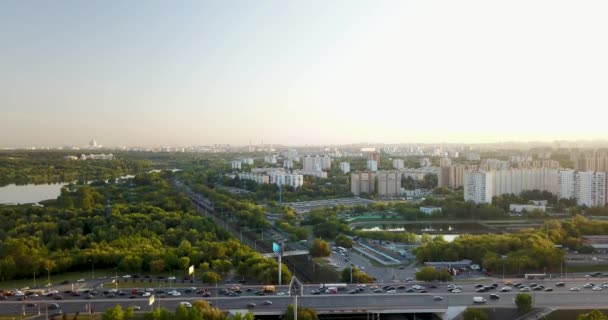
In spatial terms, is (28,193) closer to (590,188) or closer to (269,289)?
(269,289)

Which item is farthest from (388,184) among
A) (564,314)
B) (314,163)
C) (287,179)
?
(564,314)

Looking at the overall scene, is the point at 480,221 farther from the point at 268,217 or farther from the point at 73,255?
the point at 73,255

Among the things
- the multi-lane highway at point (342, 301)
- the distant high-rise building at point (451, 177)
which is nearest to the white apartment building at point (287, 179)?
the distant high-rise building at point (451, 177)

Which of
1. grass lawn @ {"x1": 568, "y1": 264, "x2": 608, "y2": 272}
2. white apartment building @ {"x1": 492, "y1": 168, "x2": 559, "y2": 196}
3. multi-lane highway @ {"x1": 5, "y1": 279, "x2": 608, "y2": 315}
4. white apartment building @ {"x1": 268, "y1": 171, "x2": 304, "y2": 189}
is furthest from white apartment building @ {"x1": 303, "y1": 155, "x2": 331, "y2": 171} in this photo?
multi-lane highway @ {"x1": 5, "y1": 279, "x2": 608, "y2": 315}

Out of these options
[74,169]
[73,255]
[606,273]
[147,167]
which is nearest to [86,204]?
[73,255]

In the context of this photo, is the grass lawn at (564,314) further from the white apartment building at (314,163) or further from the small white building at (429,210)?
the white apartment building at (314,163)
